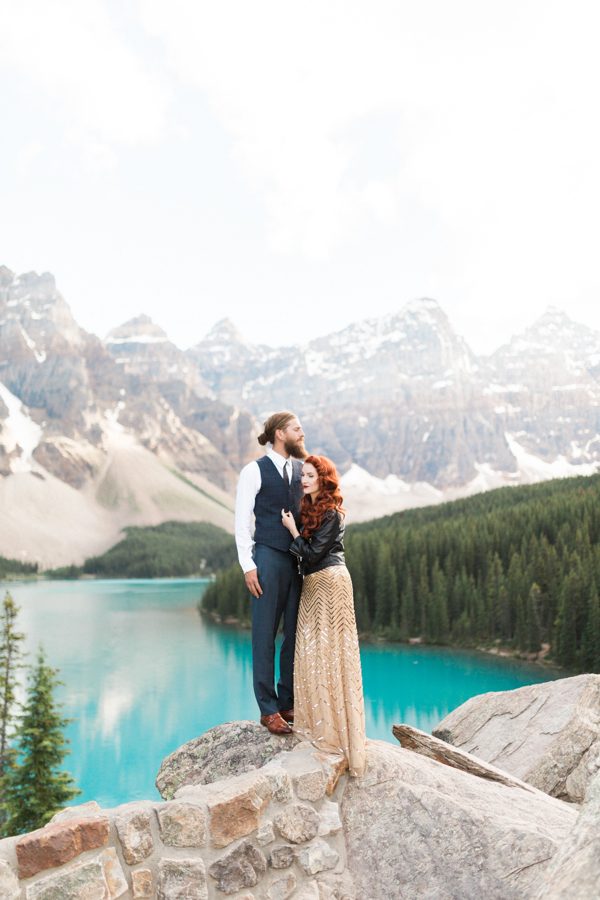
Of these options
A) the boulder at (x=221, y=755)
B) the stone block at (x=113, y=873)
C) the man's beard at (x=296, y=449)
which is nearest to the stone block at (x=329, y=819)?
the boulder at (x=221, y=755)

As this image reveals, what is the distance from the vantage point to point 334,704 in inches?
258

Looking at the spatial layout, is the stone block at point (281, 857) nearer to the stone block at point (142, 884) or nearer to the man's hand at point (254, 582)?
the stone block at point (142, 884)

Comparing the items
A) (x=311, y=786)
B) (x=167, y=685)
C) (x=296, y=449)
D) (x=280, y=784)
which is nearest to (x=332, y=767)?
(x=311, y=786)

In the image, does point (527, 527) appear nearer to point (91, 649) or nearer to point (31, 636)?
point (91, 649)

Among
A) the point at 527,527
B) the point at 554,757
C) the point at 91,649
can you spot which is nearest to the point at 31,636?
the point at 91,649

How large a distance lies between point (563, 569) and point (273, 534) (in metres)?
59.4

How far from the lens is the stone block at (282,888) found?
565cm

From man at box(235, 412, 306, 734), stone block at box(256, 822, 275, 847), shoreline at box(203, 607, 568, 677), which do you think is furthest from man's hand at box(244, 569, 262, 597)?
shoreline at box(203, 607, 568, 677)

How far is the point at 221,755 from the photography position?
700cm

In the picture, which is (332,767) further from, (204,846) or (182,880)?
(182,880)

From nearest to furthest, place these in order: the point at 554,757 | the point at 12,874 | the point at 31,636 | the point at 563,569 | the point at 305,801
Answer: the point at 12,874
the point at 305,801
the point at 554,757
the point at 563,569
the point at 31,636

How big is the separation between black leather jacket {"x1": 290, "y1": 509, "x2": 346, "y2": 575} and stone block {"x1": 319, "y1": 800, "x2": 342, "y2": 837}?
200 cm

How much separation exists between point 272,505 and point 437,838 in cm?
324

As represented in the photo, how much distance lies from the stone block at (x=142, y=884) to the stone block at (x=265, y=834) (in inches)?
34.0
